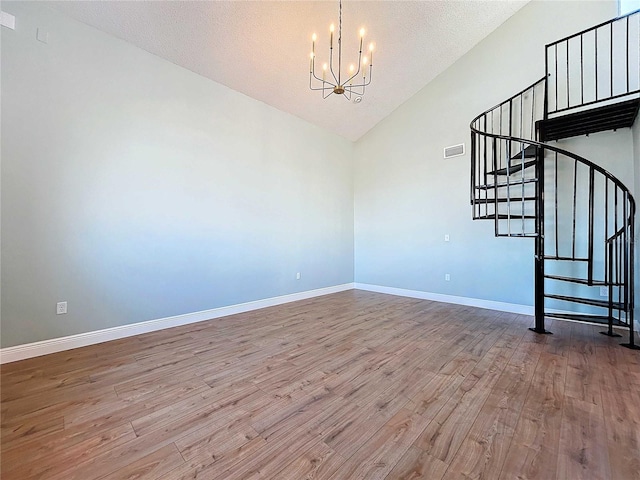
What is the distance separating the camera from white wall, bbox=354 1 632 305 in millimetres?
4027

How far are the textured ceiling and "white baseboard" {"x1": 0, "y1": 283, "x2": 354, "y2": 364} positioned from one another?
10.8ft

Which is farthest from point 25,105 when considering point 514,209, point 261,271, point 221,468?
point 514,209

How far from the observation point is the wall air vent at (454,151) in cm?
464

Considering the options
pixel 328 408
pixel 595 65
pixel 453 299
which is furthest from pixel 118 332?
pixel 595 65

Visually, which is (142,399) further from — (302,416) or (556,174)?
(556,174)

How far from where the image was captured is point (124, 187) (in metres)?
3.24

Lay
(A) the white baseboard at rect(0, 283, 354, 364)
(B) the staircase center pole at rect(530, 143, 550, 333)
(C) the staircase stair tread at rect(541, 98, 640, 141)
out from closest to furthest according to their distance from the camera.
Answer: (A) the white baseboard at rect(0, 283, 354, 364) < (C) the staircase stair tread at rect(541, 98, 640, 141) < (B) the staircase center pole at rect(530, 143, 550, 333)

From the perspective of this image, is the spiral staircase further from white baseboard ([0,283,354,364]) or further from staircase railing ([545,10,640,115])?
white baseboard ([0,283,354,364])

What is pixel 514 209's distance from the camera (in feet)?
13.8

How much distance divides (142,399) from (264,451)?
3.58 feet

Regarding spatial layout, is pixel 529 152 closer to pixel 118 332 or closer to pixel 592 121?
pixel 592 121

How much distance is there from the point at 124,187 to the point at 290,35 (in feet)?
9.10

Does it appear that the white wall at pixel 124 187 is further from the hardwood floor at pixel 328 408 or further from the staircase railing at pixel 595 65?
the staircase railing at pixel 595 65

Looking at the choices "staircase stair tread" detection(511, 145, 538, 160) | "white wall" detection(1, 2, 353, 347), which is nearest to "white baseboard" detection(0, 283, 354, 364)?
"white wall" detection(1, 2, 353, 347)
